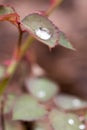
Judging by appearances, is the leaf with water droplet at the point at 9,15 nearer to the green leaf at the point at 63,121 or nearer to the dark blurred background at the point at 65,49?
the green leaf at the point at 63,121

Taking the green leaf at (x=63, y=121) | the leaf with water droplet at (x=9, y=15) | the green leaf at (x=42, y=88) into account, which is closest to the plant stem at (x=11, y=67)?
the green leaf at (x=42, y=88)

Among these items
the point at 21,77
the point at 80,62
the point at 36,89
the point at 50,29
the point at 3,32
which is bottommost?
the point at 50,29

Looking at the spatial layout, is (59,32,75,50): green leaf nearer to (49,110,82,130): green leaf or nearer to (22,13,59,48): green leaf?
(22,13,59,48): green leaf

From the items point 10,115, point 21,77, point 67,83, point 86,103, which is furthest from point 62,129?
point 67,83

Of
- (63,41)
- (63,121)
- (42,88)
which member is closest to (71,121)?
(63,121)

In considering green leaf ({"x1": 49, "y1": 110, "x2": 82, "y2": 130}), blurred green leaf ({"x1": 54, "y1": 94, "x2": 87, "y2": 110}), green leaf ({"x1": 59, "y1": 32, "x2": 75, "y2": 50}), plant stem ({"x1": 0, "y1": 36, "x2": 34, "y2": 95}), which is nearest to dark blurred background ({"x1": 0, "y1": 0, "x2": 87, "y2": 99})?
blurred green leaf ({"x1": 54, "y1": 94, "x2": 87, "y2": 110})

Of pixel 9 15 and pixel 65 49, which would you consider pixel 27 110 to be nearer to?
pixel 9 15

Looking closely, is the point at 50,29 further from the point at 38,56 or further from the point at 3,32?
the point at 3,32
